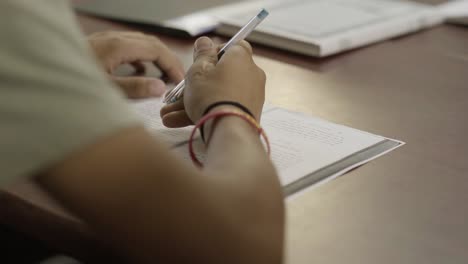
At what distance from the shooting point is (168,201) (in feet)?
2.03

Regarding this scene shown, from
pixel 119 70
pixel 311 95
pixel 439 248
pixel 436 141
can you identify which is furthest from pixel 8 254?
pixel 439 248

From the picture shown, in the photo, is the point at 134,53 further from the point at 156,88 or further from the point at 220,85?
the point at 220,85

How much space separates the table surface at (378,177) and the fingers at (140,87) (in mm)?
167

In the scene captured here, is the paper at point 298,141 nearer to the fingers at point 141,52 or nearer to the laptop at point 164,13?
the fingers at point 141,52

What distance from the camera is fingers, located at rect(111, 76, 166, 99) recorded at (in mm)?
1154

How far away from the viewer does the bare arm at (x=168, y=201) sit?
1.94ft

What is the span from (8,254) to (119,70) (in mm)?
412

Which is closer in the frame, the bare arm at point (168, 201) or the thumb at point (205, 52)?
the bare arm at point (168, 201)

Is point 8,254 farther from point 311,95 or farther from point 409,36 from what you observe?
A: point 409,36

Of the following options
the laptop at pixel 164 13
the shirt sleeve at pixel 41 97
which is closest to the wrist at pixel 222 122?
the shirt sleeve at pixel 41 97

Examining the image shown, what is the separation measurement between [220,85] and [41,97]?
35 centimetres

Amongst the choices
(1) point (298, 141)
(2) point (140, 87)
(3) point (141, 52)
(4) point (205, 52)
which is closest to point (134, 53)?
(3) point (141, 52)

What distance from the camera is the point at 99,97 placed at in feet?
1.92

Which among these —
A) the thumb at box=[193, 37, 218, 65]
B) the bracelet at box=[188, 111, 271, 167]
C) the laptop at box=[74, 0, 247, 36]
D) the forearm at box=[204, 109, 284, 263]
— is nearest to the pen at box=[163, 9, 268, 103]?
the thumb at box=[193, 37, 218, 65]
